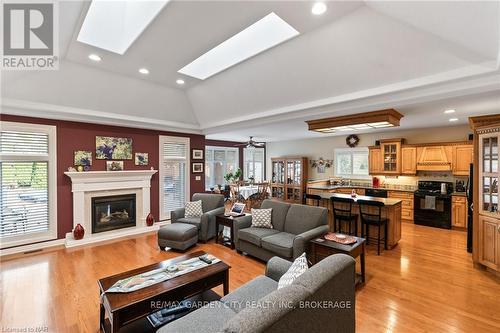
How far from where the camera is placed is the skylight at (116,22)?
2591 millimetres


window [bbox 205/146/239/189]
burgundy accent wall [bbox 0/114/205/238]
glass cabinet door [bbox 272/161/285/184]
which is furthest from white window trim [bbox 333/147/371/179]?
burgundy accent wall [bbox 0/114/205/238]

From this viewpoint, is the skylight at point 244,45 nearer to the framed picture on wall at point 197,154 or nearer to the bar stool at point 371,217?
the framed picture on wall at point 197,154

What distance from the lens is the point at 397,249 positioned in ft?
14.1

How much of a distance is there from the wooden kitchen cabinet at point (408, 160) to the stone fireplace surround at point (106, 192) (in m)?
6.91

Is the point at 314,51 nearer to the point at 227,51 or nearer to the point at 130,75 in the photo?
the point at 227,51

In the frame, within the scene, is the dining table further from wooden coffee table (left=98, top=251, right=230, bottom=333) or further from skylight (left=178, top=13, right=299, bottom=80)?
wooden coffee table (left=98, top=251, right=230, bottom=333)

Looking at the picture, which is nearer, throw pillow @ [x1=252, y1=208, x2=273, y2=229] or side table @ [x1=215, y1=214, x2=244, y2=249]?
throw pillow @ [x1=252, y1=208, x2=273, y2=229]

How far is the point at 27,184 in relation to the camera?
4320 millimetres

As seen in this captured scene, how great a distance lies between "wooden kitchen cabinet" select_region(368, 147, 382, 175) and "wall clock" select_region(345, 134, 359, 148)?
0.59 m

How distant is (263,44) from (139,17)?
1603 mm

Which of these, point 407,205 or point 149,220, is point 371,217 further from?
point 149,220

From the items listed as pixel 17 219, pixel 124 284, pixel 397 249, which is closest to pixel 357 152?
pixel 397 249

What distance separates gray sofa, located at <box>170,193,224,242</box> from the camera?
4.67 meters

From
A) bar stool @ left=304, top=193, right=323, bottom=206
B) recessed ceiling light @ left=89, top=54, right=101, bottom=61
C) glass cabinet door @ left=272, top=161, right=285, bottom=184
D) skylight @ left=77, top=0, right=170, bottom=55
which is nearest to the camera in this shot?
skylight @ left=77, top=0, right=170, bottom=55
